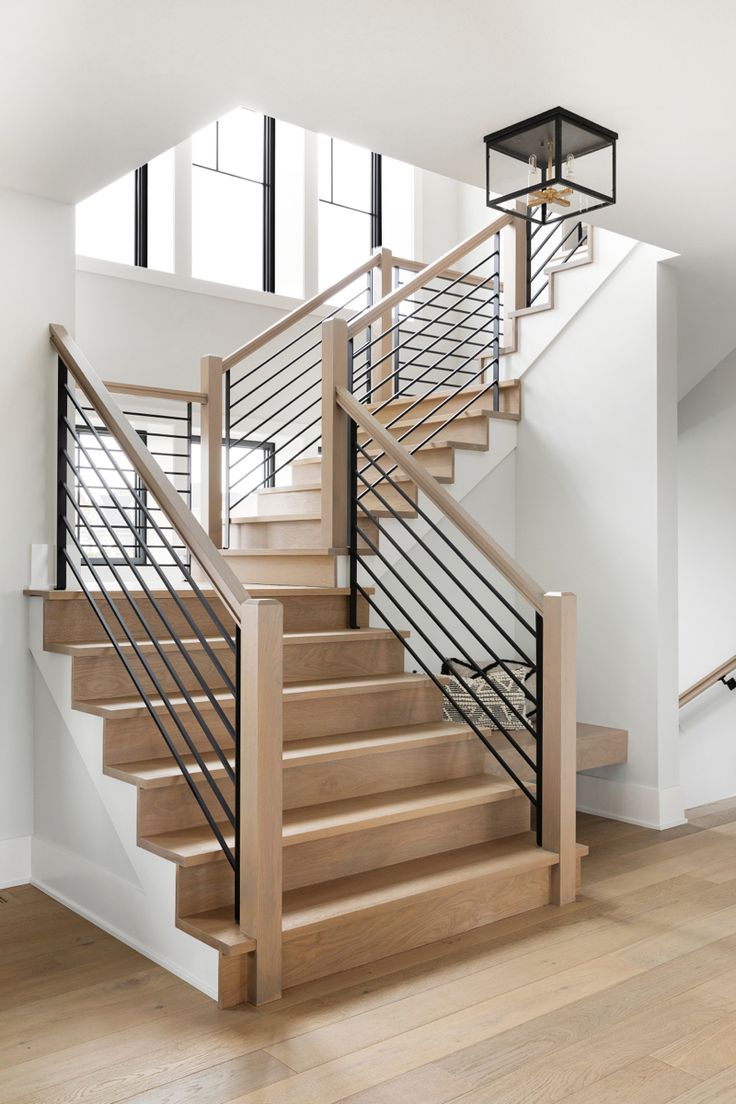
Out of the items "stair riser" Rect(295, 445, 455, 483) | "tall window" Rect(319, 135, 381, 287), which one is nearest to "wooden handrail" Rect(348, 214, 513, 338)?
"stair riser" Rect(295, 445, 455, 483)

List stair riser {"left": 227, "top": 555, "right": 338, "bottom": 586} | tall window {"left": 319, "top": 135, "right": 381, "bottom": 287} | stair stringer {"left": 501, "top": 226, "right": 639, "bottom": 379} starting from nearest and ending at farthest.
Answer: stair riser {"left": 227, "top": 555, "right": 338, "bottom": 586} → stair stringer {"left": 501, "top": 226, "right": 639, "bottom": 379} → tall window {"left": 319, "top": 135, "right": 381, "bottom": 287}

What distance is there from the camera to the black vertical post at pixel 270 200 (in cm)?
695

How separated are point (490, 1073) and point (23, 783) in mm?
2091

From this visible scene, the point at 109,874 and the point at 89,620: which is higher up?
the point at 89,620

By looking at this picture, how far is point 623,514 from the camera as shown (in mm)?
4520

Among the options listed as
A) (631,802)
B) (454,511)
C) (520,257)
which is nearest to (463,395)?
(520,257)

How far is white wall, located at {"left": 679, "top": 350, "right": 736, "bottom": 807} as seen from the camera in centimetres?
556

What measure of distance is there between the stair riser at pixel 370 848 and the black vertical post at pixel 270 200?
15.1ft

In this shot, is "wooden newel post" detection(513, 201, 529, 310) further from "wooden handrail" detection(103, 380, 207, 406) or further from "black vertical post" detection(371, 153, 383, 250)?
"black vertical post" detection(371, 153, 383, 250)

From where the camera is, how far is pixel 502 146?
3143 millimetres

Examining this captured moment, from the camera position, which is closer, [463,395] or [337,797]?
[337,797]

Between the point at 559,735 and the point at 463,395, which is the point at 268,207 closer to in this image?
the point at 463,395

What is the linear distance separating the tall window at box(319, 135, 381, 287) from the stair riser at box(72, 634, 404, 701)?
4.06m

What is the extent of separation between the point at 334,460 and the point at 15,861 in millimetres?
1984
